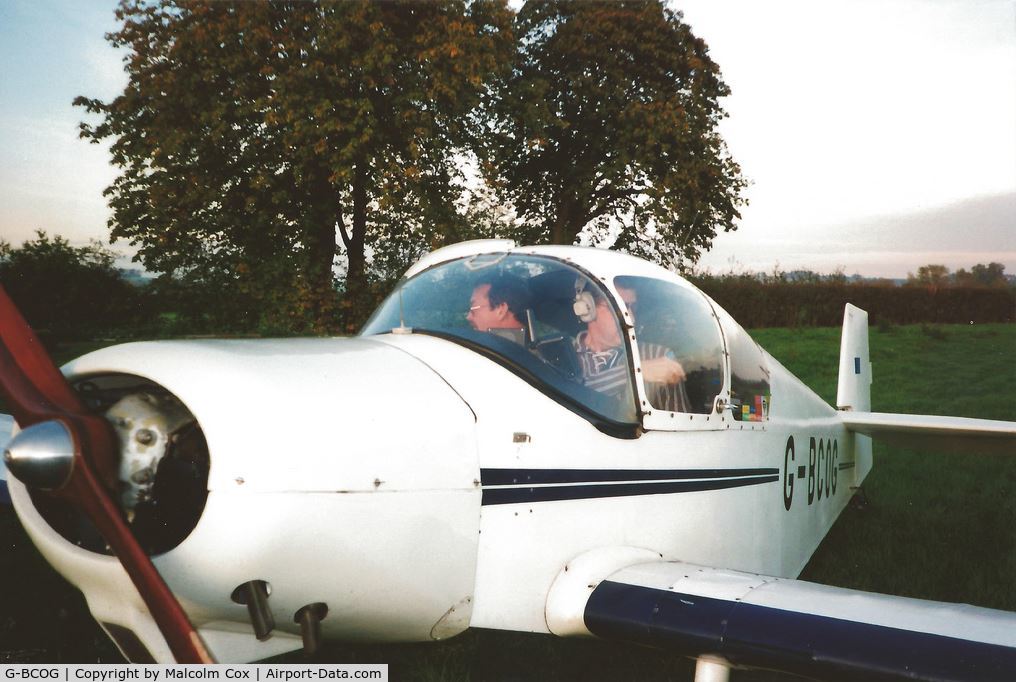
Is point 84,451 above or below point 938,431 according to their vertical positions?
above

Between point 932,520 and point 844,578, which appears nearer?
point 844,578

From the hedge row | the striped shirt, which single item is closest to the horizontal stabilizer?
the striped shirt

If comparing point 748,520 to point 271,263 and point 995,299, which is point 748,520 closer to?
point 271,263

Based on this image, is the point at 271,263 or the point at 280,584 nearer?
the point at 280,584

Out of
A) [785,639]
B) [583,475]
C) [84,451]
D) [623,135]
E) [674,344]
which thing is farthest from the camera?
[623,135]

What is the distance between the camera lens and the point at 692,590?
9.14ft

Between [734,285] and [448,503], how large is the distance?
988 inches

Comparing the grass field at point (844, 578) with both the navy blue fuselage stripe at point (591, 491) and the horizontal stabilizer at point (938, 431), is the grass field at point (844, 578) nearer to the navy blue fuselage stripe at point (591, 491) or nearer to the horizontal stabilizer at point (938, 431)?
the horizontal stabilizer at point (938, 431)

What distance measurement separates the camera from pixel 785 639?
2.40m

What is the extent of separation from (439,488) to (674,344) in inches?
61.3

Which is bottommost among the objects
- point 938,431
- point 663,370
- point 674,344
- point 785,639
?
point 785,639

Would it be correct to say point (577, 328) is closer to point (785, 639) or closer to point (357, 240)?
point (785, 639)

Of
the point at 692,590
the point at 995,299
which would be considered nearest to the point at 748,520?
the point at 692,590

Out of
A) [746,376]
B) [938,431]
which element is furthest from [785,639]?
[938,431]
